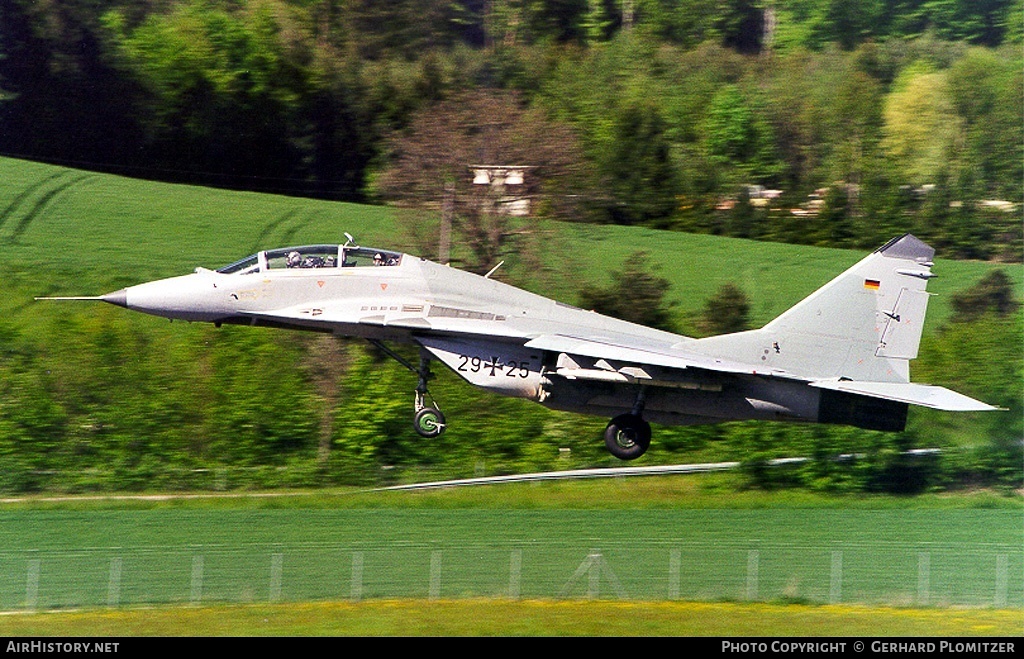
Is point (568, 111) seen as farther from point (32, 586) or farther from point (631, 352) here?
point (32, 586)

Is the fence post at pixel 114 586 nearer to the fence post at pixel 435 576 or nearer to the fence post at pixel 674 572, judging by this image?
the fence post at pixel 435 576

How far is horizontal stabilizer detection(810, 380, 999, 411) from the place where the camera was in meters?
23.0

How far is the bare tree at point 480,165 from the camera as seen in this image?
141ft

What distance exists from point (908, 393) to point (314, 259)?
1098 cm

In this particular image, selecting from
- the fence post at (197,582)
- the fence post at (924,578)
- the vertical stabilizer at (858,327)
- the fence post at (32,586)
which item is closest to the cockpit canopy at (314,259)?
the vertical stabilizer at (858,327)

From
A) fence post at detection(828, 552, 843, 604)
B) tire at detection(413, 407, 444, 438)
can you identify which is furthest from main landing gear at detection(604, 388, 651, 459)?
fence post at detection(828, 552, 843, 604)

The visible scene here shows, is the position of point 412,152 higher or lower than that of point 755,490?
higher

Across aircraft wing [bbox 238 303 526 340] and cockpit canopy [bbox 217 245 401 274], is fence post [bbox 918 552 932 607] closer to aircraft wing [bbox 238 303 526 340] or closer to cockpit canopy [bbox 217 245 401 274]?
aircraft wing [bbox 238 303 526 340]

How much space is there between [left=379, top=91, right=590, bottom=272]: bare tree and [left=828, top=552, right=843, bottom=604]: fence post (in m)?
16.1

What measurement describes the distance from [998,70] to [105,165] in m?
38.4

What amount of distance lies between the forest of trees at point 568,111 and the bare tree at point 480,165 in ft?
1.73
